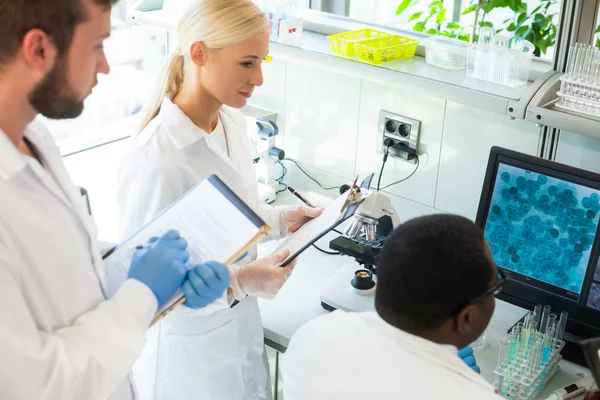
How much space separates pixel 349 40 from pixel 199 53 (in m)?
0.61

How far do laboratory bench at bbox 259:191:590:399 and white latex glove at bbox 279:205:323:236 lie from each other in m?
0.19

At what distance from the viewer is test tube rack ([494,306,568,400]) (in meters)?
1.65

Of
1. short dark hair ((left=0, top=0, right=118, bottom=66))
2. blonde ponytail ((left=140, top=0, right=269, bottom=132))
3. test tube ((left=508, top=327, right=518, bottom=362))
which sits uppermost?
short dark hair ((left=0, top=0, right=118, bottom=66))

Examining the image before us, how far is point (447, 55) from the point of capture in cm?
213

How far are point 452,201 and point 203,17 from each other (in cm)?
101

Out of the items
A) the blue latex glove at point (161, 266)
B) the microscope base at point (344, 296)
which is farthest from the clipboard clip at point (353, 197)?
the blue latex glove at point (161, 266)

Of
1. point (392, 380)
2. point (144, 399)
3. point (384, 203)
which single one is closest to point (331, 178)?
point (384, 203)

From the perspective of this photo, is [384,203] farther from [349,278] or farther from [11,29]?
[11,29]

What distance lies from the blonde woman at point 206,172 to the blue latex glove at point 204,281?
0.27 m

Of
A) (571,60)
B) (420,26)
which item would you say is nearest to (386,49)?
(571,60)

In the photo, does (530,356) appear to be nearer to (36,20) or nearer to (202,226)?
(202,226)

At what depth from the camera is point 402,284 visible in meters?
1.09

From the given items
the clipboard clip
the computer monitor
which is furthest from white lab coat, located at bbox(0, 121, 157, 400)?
the computer monitor

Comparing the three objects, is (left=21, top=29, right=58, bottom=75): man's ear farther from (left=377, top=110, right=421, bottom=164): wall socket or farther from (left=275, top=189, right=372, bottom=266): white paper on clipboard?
(left=377, top=110, right=421, bottom=164): wall socket
